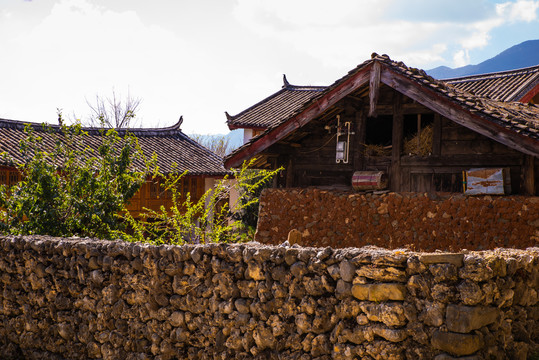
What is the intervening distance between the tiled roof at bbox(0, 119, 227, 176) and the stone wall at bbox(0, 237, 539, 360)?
14224 millimetres

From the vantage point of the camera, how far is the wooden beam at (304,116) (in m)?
8.81

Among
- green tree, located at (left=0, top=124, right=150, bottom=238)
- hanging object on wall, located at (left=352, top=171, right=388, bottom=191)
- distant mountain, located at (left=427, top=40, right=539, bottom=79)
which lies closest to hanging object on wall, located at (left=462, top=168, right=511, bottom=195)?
hanging object on wall, located at (left=352, top=171, right=388, bottom=191)

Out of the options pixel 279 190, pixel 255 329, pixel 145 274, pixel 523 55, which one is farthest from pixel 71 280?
pixel 523 55

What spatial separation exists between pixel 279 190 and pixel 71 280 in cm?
426

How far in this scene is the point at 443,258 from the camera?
406 centimetres

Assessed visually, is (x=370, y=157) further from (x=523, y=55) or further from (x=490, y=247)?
(x=523, y=55)

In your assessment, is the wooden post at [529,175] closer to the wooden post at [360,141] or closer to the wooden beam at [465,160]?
the wooden beam at [465,160]

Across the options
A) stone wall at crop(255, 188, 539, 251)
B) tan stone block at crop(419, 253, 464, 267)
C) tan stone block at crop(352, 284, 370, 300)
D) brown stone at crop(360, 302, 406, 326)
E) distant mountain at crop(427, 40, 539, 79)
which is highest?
distant mountain at crop(427, 40, 539, 79)

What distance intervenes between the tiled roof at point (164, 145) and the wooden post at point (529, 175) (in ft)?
48.9

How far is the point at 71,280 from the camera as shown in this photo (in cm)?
659

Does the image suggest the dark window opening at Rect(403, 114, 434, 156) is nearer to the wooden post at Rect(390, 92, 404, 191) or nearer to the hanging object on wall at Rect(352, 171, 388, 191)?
the wooden post at Rect(390, 92, 404, 191)

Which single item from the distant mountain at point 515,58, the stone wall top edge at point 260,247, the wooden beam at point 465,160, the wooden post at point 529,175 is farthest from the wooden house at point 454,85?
the distant mountain at point 515,58

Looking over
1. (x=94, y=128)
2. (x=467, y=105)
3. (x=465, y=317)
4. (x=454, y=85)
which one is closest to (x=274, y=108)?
(x=94, y=128)

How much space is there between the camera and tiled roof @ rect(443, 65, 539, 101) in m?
18.2
